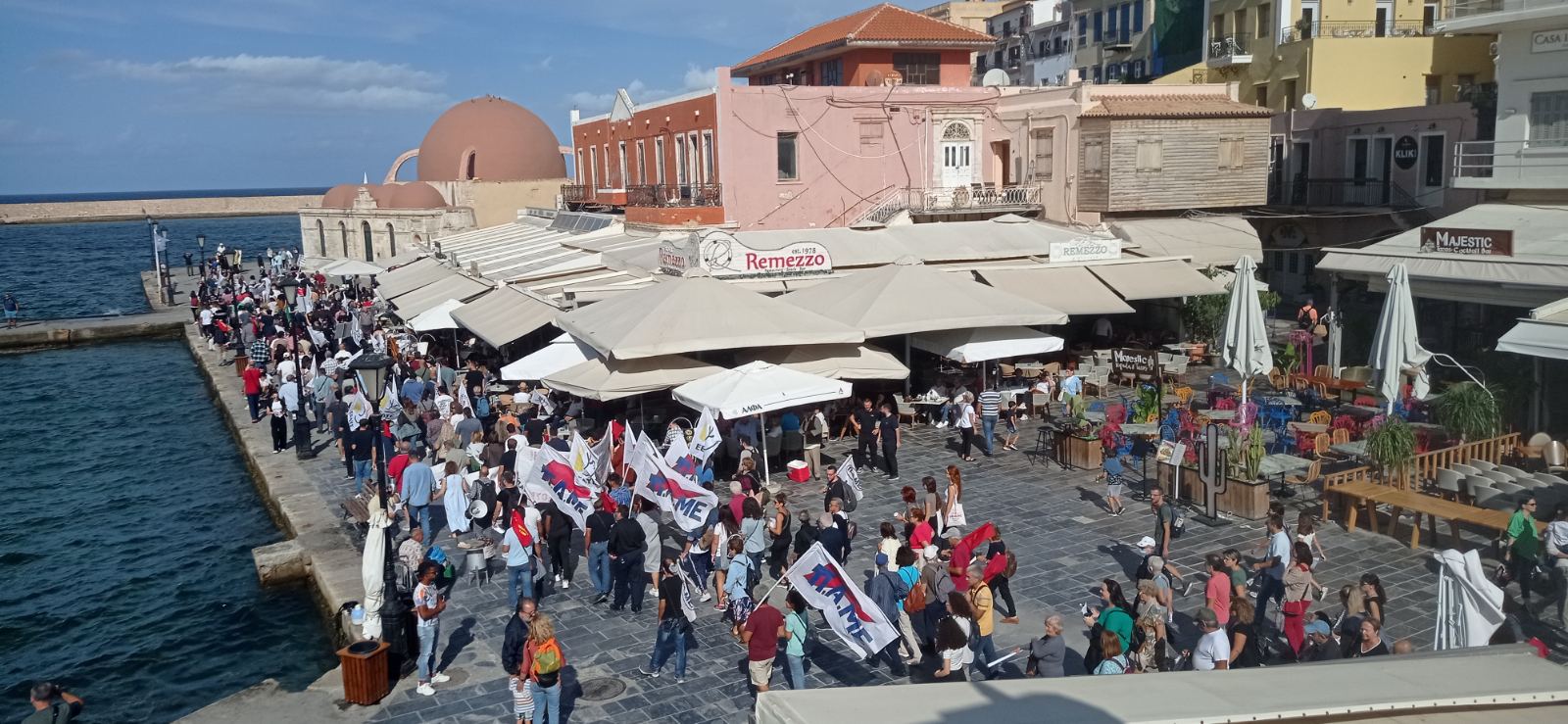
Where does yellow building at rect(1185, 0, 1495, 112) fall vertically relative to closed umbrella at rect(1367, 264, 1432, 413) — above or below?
above

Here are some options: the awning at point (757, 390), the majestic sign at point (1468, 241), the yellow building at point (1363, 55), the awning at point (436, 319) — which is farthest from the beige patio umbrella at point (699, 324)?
the yellow building at point (1363, 55)

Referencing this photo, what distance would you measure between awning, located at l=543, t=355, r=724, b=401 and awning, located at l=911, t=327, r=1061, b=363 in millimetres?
3992

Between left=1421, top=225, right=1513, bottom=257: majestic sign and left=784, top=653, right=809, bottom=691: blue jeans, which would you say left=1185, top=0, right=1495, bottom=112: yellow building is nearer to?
left=1421, top=225, right=1513, bottom=257: majestic sign

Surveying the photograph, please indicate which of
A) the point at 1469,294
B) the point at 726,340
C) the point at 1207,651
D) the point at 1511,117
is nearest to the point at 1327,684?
the point at 1207,651

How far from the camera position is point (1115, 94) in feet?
92.6

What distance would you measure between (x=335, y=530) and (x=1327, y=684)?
1352 centimetres

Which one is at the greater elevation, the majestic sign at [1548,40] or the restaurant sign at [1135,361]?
the majestic sign at [1548,40]

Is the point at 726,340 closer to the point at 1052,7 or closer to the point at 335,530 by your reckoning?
the point at 335,530

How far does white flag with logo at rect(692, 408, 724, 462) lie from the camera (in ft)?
47.5

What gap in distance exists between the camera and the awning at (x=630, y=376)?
16.2 metres

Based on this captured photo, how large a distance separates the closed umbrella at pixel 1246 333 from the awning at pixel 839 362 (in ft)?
14.8

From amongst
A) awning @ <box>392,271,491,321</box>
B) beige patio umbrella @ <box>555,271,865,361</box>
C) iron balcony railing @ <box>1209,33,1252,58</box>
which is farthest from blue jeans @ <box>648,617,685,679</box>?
iron balcony railing @ <box>1209,33,1252,58</box>

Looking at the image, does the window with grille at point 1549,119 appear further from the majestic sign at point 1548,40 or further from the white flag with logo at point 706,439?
the white flag with logo at point 706,439

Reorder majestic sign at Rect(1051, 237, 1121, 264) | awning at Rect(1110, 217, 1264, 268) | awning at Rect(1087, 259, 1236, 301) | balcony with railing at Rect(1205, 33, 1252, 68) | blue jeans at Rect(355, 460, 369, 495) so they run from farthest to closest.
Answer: balcony with railing at Rect(1205, 33, 1252, 68), awning at Rect(1110, 217, 1264, 268), majestic sign at Rect(1051, 237, 1121, 264), awning at Rect(1087, 259, 1236, 301), blue jeans at Rect(355, 460, 369, 495)
